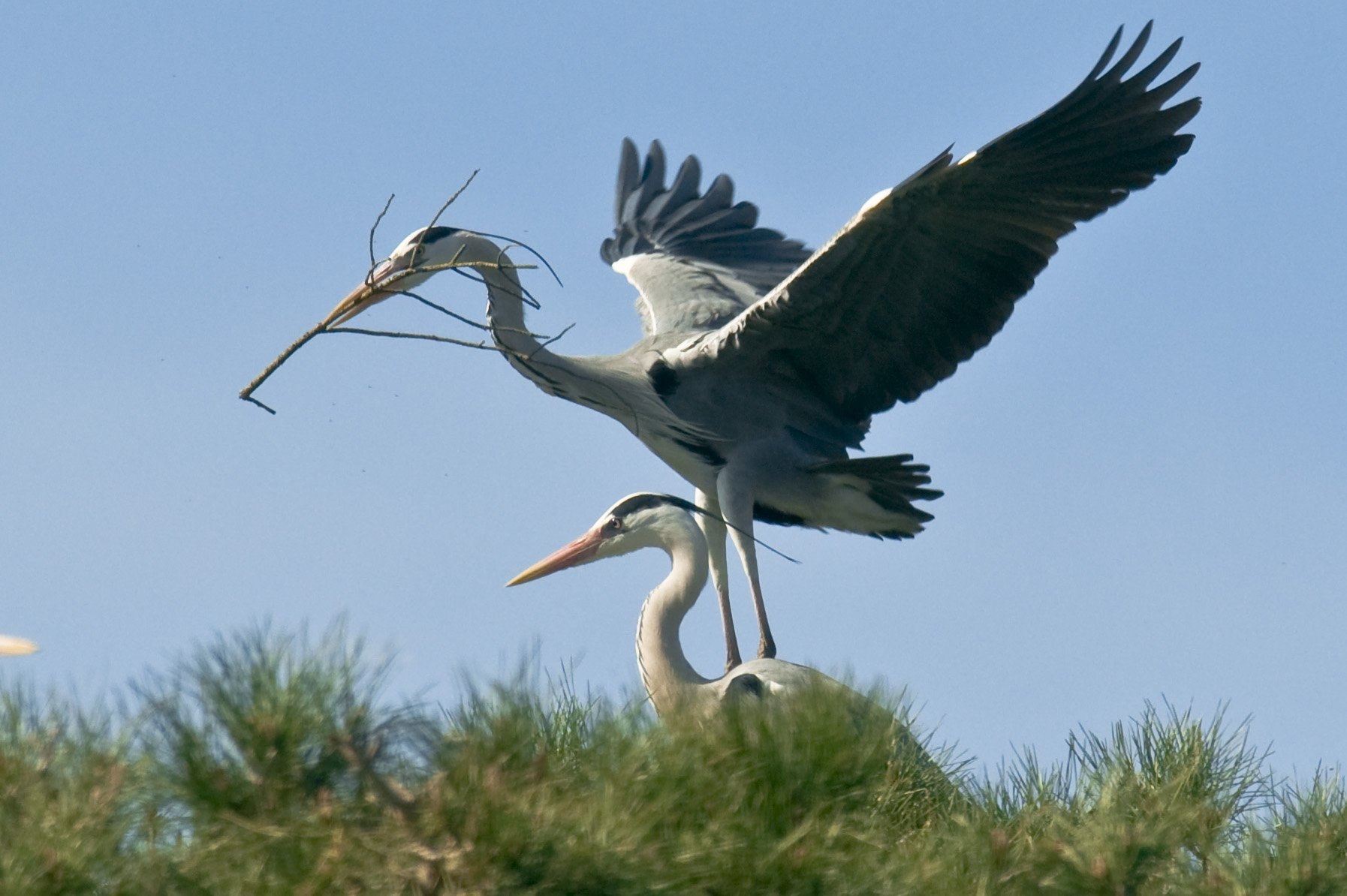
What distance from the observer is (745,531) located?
6.50 m

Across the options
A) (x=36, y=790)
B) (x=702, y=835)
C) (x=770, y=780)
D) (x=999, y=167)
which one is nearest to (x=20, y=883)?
(x=36, y=790)

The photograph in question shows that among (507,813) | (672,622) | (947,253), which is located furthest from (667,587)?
(507,813)

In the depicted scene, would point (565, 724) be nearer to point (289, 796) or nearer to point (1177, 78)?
point (289, 796)

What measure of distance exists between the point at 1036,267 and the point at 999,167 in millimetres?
415

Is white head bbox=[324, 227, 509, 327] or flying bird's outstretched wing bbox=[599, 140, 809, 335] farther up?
flying bird's outstretched wing bbox=[599, 140, 809, 335]

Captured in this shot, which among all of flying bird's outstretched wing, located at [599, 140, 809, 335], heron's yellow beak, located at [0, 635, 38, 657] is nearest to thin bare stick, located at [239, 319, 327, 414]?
heron's yellow beak, located at [0, 635, 38, 657]

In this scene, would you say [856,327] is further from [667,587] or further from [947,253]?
[667,587]

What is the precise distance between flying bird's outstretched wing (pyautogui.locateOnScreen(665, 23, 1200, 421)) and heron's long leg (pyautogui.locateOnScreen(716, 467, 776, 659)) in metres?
0.40

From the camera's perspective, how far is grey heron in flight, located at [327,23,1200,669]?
19.2 feet

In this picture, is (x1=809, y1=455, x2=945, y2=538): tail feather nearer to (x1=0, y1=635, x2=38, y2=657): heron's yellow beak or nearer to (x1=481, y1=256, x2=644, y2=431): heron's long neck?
(x1=481, y1=256, x2=644, y2=431): heron's long neck

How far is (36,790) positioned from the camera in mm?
2588

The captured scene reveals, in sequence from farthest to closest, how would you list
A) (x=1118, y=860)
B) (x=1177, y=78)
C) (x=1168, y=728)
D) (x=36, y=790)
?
(x=1177, y=78)
(x=1168, y=728)
(x=1118, y=860)
(x=36, y=790)

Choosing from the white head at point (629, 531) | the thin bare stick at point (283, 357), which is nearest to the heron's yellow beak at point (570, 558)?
the white head at point (629, 531)

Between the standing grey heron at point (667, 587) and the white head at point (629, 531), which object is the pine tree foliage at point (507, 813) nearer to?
the standing grey heron at point (667, 587)
